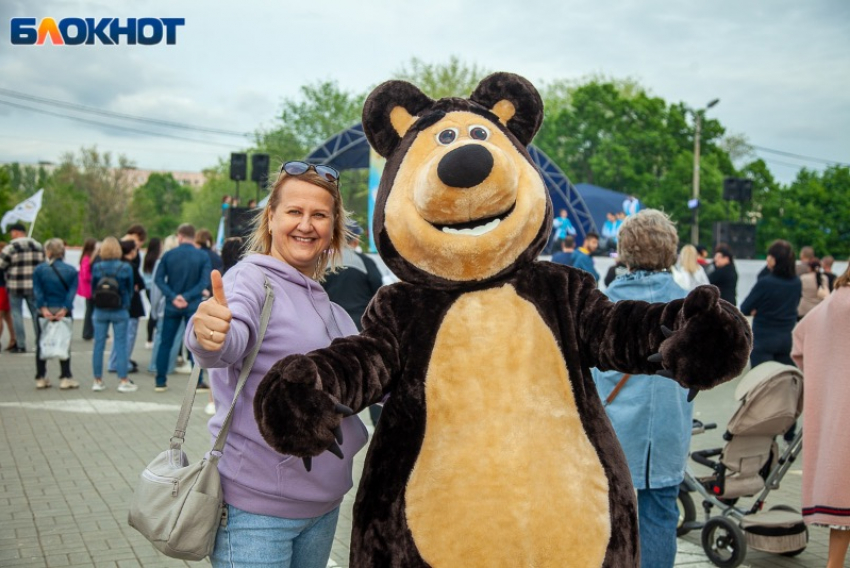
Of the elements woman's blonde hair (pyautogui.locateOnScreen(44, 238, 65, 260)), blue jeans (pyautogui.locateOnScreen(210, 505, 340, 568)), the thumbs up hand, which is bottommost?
blue jeans (pyautogui.locateOnScreen(210, 505, 340, 568))

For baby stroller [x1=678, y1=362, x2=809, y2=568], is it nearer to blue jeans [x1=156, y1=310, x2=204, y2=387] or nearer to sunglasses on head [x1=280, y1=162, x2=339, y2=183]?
sunglasses on head [x1=280, y1=162, x2=339, y2=183]

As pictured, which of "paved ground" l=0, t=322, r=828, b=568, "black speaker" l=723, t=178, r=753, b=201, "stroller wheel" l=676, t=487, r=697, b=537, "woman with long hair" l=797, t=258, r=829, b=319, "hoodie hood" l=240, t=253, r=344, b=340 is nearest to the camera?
"hoodie hood" l=240, t=253, r=344, b=340

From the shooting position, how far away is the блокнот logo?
11570mm

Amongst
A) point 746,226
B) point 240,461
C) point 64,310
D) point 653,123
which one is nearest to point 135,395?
point 64,310

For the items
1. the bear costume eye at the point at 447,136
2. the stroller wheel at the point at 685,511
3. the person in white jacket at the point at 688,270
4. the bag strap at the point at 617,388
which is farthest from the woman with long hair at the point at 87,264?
the bear costume eye at the point at 447,136

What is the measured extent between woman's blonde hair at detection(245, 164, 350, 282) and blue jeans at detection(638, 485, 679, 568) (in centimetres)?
202

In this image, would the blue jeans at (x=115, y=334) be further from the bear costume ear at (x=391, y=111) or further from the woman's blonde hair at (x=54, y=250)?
the bear costume ear at (x=391, y=111)

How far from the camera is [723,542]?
16.3 feet

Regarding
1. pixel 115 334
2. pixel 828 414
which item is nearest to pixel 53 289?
pixel 115 334

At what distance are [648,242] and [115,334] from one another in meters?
7.89

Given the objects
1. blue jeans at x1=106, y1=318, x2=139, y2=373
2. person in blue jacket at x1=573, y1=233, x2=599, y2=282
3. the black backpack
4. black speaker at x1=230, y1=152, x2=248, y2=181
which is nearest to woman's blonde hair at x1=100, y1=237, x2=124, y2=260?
the black backpack

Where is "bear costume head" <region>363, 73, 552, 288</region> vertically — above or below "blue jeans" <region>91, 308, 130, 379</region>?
above

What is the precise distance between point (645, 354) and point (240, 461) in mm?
1202

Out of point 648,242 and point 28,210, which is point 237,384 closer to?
point 648,242
